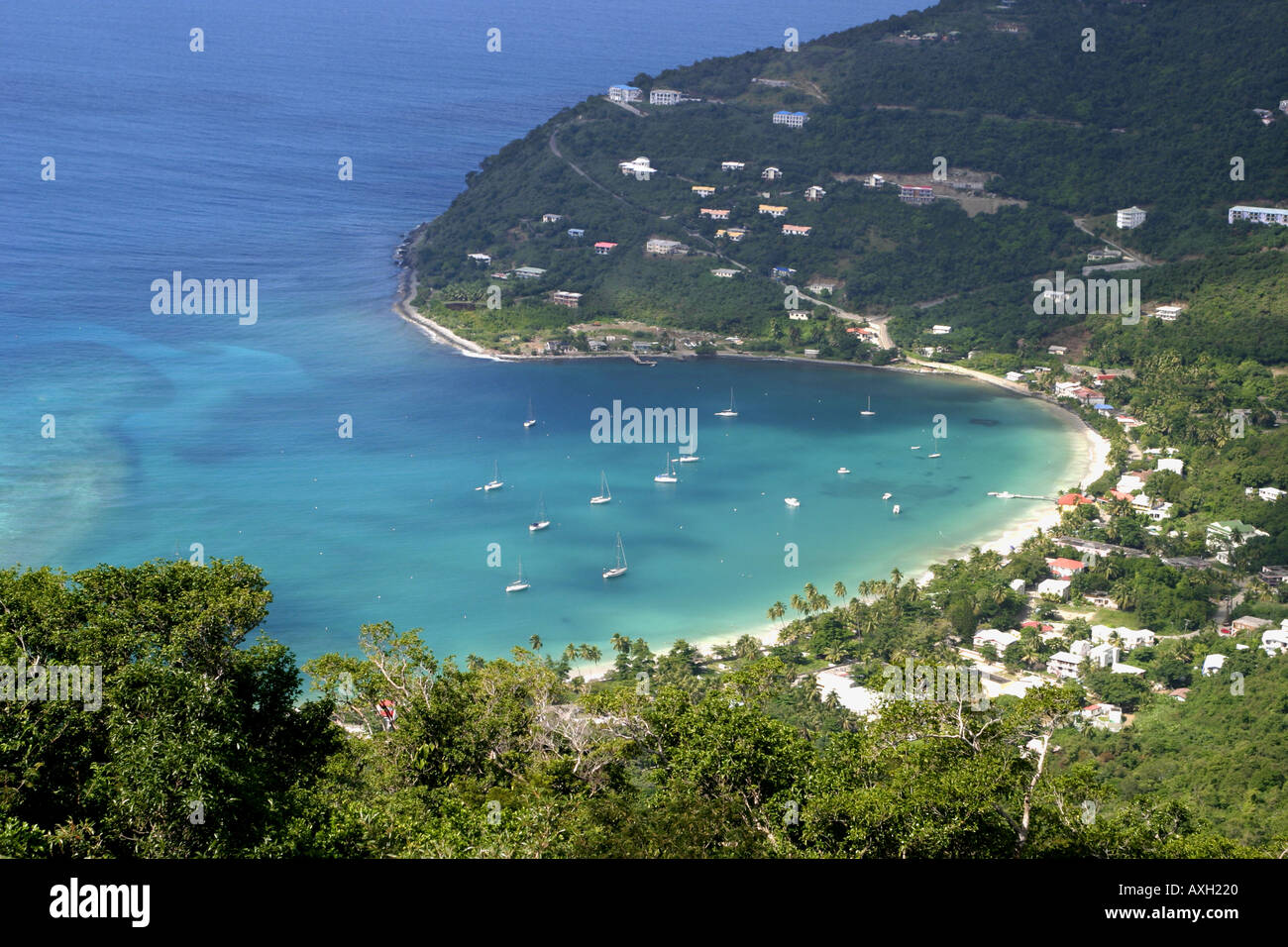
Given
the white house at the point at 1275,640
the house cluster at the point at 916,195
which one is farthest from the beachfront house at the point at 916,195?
the white house at the point at 1275,640

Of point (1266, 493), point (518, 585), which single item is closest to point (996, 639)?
point (518, 585)

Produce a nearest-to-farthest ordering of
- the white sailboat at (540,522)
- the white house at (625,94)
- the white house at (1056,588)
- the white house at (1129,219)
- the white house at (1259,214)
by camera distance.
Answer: the white house at (1056,588) → the white sailboat at (540,522) → the white house at (1259,214) → the white house at (1129,219) → the white house at (625,94)

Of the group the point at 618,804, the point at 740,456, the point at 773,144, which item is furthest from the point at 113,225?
the point at 618,804

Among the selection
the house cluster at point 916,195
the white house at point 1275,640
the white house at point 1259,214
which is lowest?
the white house at point 1275,640

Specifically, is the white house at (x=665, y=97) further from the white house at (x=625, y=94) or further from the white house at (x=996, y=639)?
the white house at (x=996, y=639)

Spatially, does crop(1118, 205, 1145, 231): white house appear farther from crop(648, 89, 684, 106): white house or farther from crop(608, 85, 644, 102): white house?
crop(608, 85, 644, 102): white house

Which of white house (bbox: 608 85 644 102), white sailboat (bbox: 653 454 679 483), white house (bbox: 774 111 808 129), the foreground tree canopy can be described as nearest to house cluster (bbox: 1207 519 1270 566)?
white sailboat (bbox: 653 454 679 483)

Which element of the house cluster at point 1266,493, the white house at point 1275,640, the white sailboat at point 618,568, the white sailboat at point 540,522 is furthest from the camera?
the white sailboat at point 540,522

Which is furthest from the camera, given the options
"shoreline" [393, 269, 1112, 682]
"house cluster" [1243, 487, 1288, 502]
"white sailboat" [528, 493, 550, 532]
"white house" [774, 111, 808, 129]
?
"white house" [774, 111, 808, 129]
